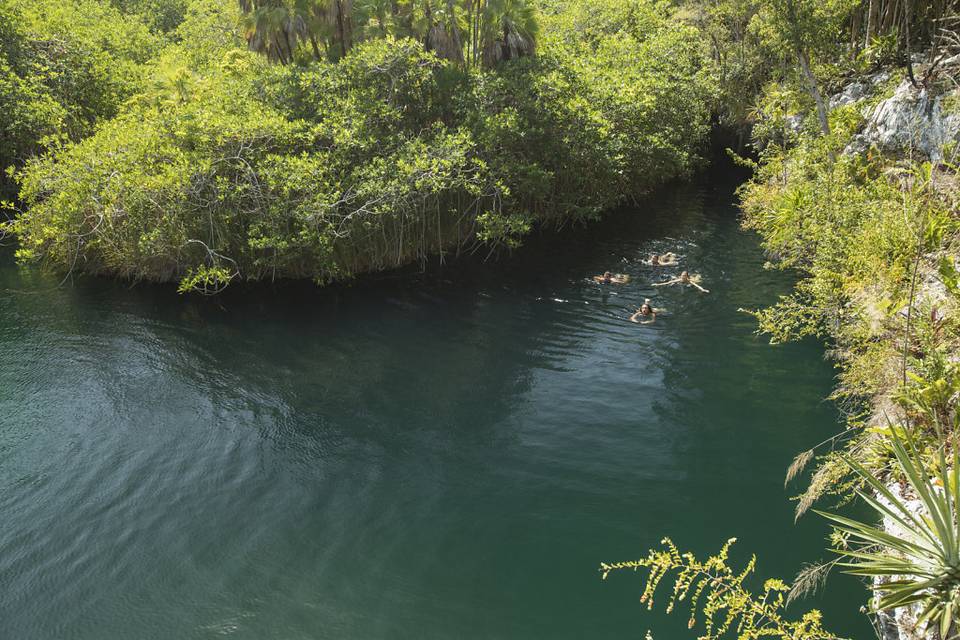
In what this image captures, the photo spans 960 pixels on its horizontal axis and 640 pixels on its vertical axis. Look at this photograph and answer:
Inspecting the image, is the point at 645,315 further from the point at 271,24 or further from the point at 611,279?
the point at 271,24

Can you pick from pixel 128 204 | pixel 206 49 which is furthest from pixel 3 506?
pixel 206 49

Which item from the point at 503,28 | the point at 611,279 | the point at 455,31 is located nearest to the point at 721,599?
the point at 611,279

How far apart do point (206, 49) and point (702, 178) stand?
30.6m

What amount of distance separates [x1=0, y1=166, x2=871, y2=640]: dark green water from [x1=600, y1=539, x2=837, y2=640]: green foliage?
0.43 metres

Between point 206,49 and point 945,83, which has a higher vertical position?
point 206,49

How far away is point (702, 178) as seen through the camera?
39.0 m

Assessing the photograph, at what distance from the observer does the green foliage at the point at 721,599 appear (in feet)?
22.1

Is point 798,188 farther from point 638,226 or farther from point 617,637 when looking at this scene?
point 617,637

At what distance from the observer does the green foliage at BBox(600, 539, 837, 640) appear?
673cm

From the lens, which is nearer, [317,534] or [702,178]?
[317,534]

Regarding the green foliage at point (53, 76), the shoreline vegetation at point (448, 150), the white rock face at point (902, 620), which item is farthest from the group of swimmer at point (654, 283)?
the green foliage at point (53, 76)

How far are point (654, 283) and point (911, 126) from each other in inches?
337

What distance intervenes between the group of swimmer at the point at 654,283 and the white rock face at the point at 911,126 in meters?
6.47

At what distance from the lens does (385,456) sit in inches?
521
